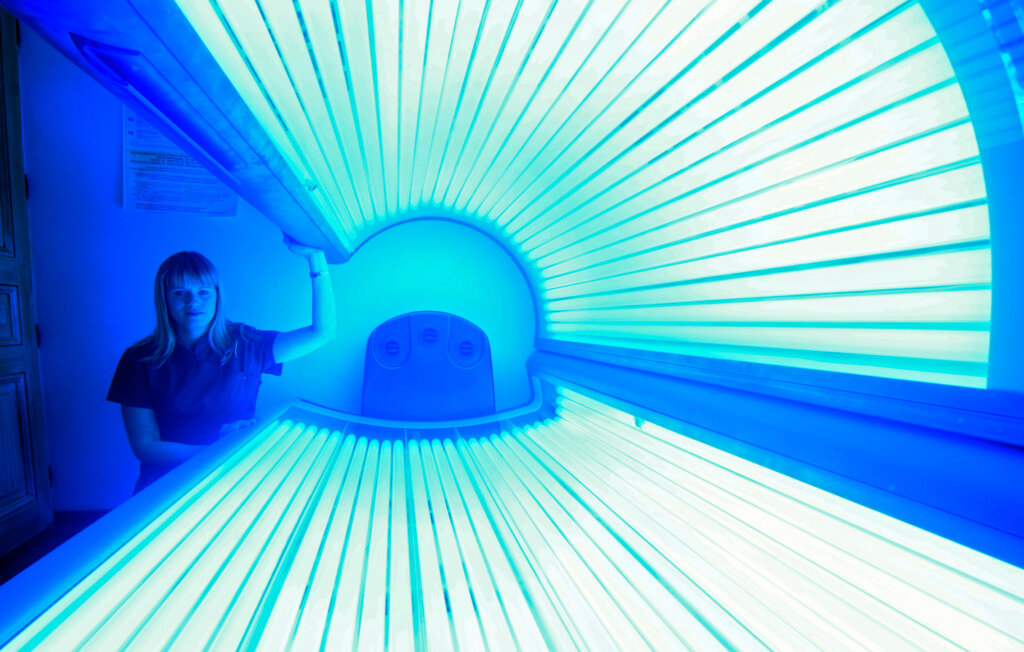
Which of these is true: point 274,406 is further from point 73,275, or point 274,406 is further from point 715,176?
point 715,176

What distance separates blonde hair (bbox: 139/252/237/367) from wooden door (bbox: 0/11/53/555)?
49 centimetres

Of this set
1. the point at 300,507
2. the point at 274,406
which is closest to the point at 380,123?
the point at 300,507

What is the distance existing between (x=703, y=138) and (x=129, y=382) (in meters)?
1.49

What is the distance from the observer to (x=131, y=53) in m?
0.48

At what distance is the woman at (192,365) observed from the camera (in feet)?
4.73

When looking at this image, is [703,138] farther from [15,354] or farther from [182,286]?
[15,354]

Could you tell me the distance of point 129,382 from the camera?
146 cm

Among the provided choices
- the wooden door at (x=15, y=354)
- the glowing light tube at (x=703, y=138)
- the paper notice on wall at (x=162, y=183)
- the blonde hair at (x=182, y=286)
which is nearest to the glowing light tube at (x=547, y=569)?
the glowing light tube at (x=703, y=138)

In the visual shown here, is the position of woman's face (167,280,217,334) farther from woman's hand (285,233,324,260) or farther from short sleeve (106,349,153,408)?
woman's hand (285,233,324,260)

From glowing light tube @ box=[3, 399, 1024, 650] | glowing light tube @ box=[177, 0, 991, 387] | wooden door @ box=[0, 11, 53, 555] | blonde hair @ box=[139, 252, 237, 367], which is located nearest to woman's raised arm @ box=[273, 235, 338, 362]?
blonde hair @ box=[139, 252, 237, 367]

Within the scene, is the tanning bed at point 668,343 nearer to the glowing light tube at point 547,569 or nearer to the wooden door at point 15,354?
the glowing light tube at point 547,569

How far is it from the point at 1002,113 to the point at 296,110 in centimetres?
75

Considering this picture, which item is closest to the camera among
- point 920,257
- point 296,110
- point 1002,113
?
point 1002,113

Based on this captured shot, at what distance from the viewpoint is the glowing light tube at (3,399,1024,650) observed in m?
0.52
